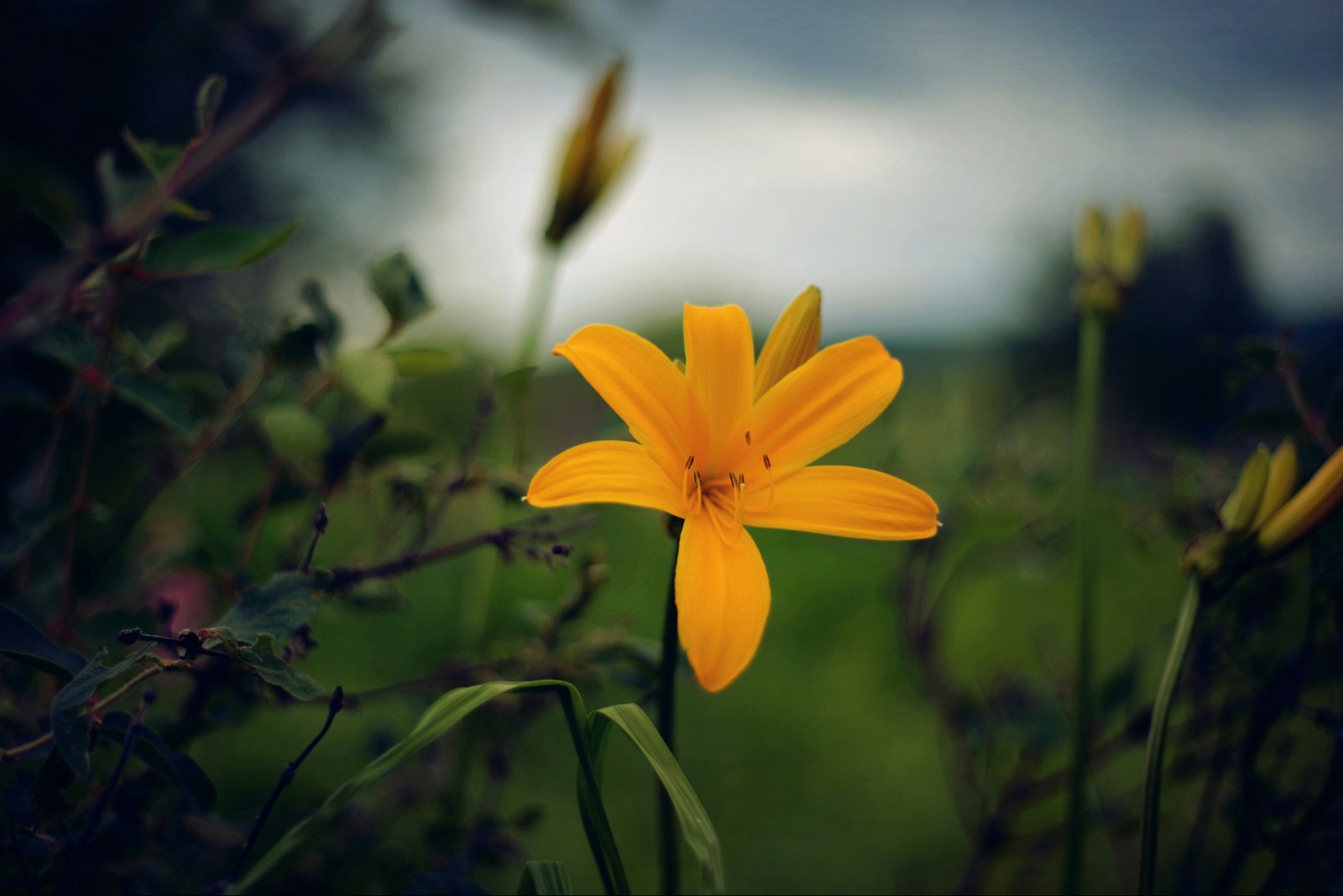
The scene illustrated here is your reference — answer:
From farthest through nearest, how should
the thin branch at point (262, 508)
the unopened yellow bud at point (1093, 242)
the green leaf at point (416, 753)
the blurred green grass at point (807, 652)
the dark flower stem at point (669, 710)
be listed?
the blurred green grass at point (807, 652), the unopened yellow bud at point (1093, 242), the thin branch at point (262, 508), the dark flower stem at point (669, 710), the green leaf at point (416, 753)

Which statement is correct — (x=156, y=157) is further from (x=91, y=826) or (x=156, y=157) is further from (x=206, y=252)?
Answer: (x=91, y=826)

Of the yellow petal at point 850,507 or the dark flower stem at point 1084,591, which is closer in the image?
the yellow petal at point 850,507

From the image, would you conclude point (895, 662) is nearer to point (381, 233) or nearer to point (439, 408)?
point (439, 408)

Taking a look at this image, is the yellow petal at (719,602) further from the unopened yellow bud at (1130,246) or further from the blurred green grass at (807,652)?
the unopened yellow bud at (1130,246)

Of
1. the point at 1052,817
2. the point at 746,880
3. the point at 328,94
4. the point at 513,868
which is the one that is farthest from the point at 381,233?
the point at 1052,817

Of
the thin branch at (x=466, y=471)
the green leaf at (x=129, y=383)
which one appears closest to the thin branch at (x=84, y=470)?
the green leaf at (x=129, y=383)

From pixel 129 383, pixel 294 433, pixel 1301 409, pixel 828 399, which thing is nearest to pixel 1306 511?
pixel 1301 409
